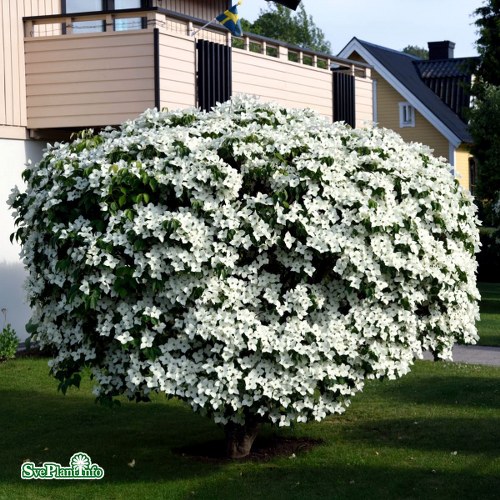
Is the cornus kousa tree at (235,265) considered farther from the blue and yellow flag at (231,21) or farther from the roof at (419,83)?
the roof at (419,83)

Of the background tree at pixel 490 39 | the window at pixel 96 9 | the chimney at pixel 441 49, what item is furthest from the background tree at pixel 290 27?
the window at pixel 96 9

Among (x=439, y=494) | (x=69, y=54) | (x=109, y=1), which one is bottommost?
(x=439, y=494)

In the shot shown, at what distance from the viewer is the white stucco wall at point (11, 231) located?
14164 millimetres

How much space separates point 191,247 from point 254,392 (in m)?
1.18

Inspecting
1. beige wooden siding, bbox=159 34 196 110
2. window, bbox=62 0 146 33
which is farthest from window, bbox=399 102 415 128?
beige wooden siding, bbox=159 34 196 110

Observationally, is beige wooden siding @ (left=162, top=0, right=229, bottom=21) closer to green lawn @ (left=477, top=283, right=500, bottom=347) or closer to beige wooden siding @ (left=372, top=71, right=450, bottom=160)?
green lawn @ (left=477, top=283, right=500, bottom=347)

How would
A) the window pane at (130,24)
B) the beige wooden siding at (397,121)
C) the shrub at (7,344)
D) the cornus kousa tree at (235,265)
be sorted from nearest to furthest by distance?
the cornus kousa tree at (235,265), the shrub at (7,344), the window pane at (130,24), the beige wooden siding at (397,121)

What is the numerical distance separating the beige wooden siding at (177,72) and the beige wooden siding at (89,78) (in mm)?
168

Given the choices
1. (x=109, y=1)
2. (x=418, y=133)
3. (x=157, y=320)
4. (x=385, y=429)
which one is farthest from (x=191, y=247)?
(x=418, y=133)

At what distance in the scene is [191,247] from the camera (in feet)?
24.3

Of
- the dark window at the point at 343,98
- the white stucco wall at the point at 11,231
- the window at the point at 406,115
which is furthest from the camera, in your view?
the window at the point at 406,115

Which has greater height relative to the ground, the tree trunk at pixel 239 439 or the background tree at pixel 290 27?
the background tree at pixel 290 27

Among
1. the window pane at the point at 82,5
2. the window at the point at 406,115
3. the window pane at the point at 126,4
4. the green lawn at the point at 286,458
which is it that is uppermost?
the window at the point at 406,115

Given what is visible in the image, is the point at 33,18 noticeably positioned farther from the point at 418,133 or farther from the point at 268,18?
the point at 268,18
